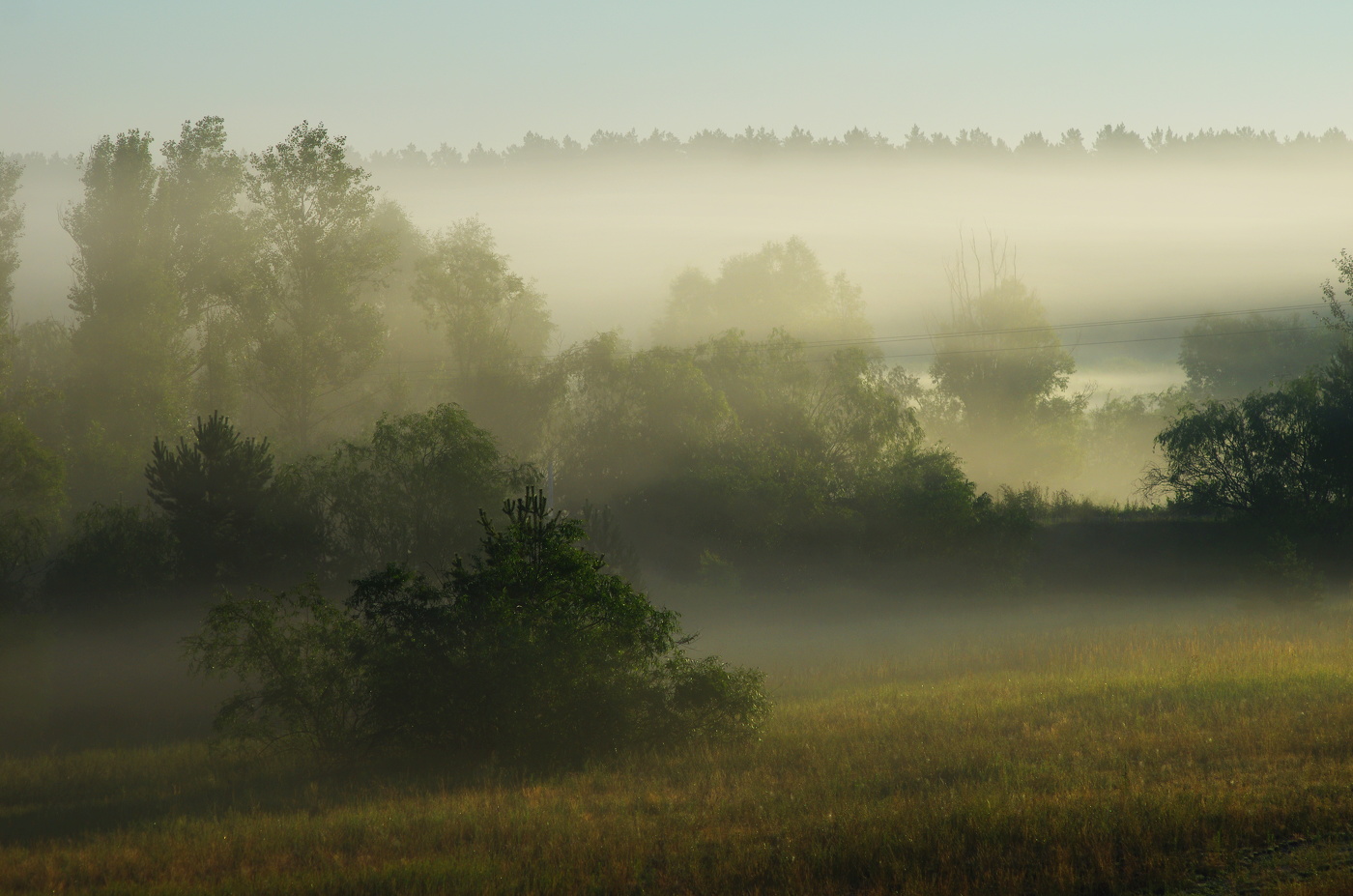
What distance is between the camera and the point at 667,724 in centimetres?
2153

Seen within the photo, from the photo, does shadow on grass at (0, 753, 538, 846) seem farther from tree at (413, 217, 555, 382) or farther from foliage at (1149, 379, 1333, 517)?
tree at (413, 217, 555, 382)

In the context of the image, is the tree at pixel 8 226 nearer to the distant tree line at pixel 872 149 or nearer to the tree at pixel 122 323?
the tree at pixel 122 323

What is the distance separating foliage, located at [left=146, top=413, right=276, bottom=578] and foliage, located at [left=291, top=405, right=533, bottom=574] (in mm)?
2499

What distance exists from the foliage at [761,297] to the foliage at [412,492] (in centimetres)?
5160

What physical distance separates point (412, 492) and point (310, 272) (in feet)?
91.9

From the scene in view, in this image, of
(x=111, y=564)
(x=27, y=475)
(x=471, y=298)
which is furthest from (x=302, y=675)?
(x=471, y=298)

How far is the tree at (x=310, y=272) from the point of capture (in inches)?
2395

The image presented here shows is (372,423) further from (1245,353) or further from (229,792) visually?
(1245,353)

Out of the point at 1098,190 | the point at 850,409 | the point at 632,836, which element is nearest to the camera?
the point at 632,836

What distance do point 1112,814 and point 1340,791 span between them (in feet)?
11.0

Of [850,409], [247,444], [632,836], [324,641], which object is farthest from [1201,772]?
[850,409]

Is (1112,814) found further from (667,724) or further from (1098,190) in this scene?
(1098,190)

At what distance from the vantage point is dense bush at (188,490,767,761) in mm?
20688

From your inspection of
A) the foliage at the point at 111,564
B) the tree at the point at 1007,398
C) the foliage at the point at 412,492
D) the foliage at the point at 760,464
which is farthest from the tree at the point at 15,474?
the tree at the point at 1007,398
